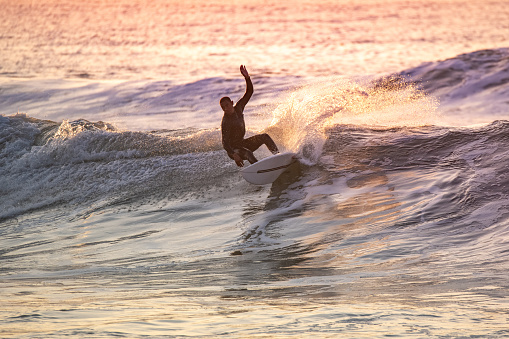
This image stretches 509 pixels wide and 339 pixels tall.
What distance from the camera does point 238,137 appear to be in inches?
413

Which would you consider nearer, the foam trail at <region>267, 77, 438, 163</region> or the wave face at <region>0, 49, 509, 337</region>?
the wave face at <region>0, 49, 509, 337</region>

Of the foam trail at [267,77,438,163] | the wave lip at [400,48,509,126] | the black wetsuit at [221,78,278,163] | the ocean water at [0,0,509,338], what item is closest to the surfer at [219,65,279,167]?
the black wetsuit at [221,78,278,163]

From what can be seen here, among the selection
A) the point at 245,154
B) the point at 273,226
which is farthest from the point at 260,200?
the point at 273,226

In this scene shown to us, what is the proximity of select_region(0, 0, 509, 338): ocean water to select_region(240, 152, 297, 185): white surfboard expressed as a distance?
179mm

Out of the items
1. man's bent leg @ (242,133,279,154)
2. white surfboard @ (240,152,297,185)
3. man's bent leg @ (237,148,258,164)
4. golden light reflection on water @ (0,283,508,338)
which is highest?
man's bent leg @ (242,133,279,154)

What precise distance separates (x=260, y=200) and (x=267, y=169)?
0.59m

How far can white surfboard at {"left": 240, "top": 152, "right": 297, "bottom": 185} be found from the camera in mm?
10133

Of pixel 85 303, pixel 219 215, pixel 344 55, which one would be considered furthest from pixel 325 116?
pixel 344 55

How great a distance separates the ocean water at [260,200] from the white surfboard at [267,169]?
0.18m

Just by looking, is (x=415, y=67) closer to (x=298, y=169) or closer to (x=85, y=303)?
(x=298, y=169)

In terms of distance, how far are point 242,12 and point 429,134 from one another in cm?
3116

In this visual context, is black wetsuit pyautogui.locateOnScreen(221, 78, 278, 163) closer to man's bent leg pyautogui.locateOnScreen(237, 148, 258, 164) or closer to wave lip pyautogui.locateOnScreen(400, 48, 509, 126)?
man's bent leg pyautogui.locateOnScreen(237, 148, 258, 164)

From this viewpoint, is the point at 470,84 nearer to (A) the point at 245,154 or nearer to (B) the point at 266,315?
(A) the point at 245,154

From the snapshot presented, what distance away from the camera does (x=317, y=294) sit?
5625 mm
